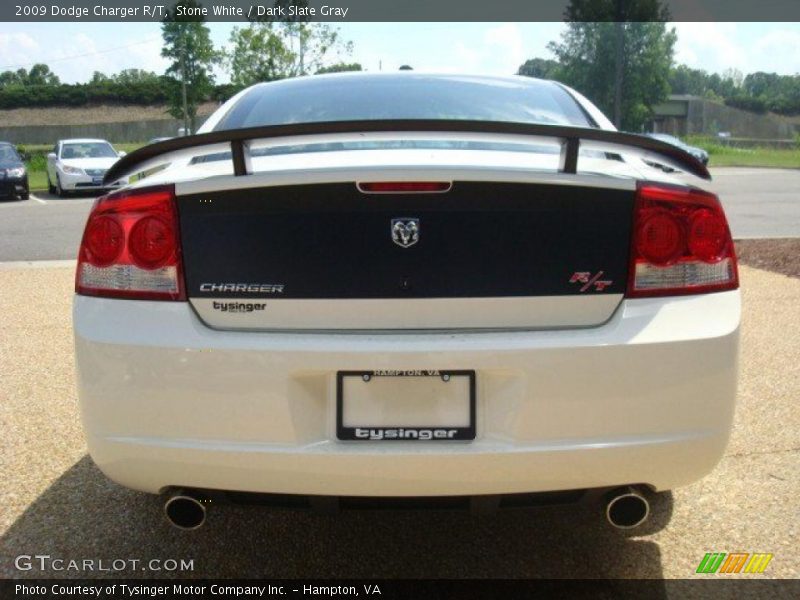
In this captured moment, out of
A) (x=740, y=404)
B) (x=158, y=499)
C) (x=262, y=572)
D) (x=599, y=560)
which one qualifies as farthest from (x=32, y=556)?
(x=740, y=404)

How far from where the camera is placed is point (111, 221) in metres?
2.38

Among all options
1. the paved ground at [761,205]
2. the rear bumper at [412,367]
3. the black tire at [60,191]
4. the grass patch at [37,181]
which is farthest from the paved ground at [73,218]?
the rear bumper at [412,367]

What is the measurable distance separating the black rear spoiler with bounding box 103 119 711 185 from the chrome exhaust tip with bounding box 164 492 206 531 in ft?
3.09

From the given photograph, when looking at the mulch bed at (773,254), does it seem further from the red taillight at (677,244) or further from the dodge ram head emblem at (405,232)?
the dodge ram head emblem at (405,232)

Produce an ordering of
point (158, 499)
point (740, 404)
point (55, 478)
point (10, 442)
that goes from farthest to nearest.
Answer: point (740, 404) → point (10, 442) → point (55, 478) → point (158, 499)

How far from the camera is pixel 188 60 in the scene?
55219 millimetres

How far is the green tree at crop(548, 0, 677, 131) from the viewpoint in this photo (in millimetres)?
63719

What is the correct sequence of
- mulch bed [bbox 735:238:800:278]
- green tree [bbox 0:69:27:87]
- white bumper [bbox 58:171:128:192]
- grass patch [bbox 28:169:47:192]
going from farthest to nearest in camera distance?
green tree [bbox 0:69:27:87] → grass patch [bbox 28:169:47:192] → white bumper [bbox 58:171:128:192] → mulch bed [bbox 735:238:800:278]

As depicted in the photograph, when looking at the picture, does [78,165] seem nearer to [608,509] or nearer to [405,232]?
[405,232]

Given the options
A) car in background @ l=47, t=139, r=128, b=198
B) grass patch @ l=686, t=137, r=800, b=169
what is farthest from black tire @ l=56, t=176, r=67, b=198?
grass patch @ l=686, t=137, r=800, b=169

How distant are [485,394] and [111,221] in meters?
1.14

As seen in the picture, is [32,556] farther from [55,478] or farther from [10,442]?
[10,442]

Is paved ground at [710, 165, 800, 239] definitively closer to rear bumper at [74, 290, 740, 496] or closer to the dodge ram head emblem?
rear bumper at [74, 290, 740, 496]

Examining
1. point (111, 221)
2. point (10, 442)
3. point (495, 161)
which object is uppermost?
point (495, 161)
